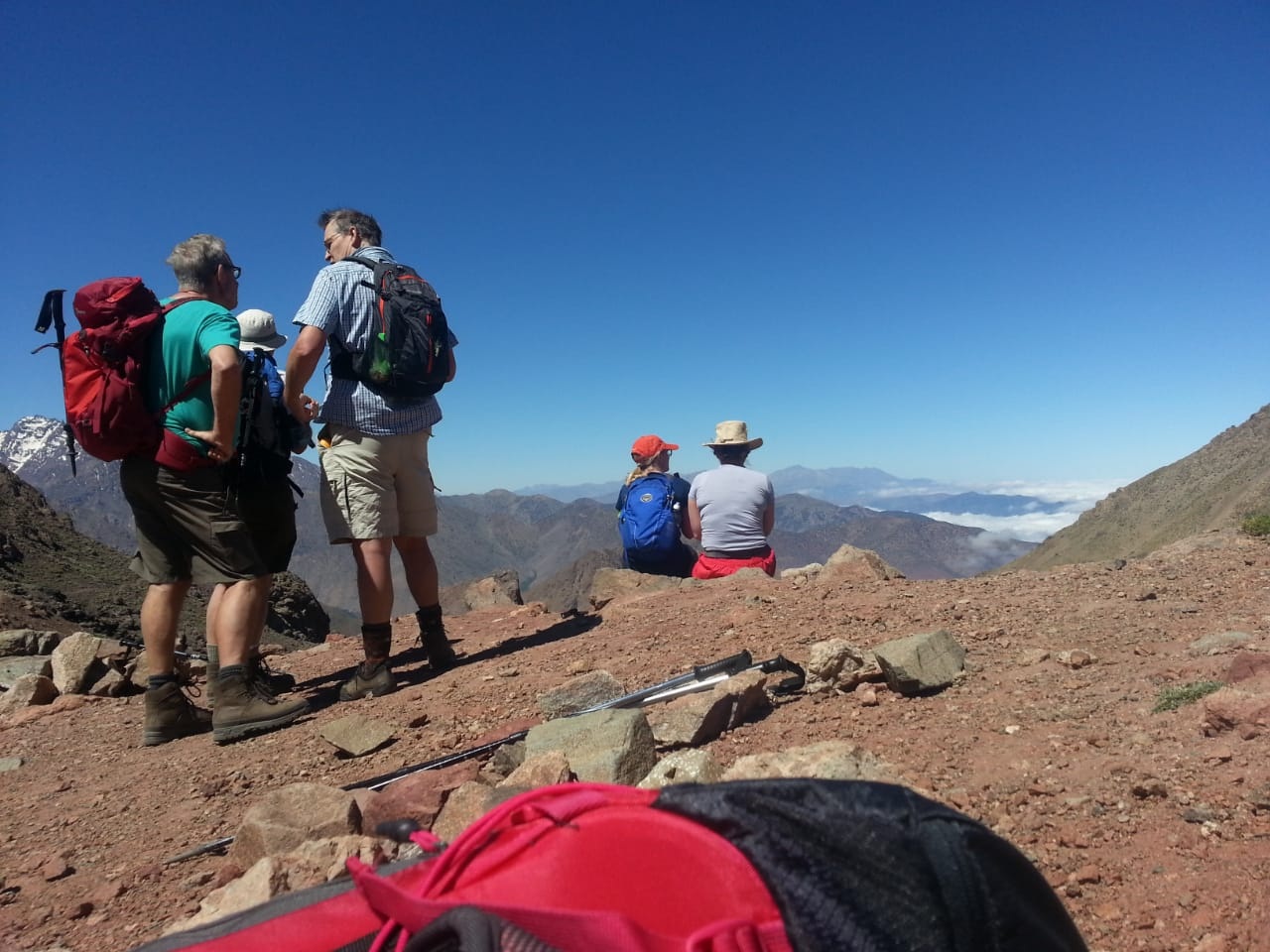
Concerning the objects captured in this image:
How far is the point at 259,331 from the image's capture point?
15.3ft

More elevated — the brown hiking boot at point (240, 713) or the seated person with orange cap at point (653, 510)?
the seated person with orange cap at point (653, 510)

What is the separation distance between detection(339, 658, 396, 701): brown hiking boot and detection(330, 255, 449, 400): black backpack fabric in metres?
1.51

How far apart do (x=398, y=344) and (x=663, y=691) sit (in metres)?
2.23

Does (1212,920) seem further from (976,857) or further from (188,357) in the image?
(188,357)

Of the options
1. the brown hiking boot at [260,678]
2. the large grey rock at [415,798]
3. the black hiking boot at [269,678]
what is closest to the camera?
the large grey rock at [415,798]

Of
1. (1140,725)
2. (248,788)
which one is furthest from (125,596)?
(1140,725)

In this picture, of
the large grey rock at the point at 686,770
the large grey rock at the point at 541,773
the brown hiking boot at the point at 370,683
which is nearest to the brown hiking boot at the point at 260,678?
the brown hiking boot at the point at 370,683

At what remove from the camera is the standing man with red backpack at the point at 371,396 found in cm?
421

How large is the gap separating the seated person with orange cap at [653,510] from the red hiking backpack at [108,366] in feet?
13.9

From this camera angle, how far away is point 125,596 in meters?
10.6

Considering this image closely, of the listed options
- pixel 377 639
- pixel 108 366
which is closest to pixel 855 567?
pixel 377 639

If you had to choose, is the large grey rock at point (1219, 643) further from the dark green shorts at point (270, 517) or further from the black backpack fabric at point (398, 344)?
the dark green shorts at point (270, 517)

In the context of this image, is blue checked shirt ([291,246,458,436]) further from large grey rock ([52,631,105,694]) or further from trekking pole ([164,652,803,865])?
large grey rock ([52,631,105,694])

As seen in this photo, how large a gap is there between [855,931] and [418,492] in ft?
13.1
